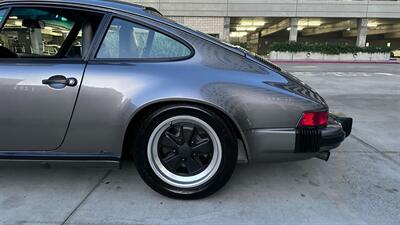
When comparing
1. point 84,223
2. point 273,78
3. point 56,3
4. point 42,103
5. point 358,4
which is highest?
point 358,4

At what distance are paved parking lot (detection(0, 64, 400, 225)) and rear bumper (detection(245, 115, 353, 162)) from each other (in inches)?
15.1

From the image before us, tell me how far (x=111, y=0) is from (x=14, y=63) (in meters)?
0.95

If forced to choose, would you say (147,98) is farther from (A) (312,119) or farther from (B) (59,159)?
(A) (312,119)

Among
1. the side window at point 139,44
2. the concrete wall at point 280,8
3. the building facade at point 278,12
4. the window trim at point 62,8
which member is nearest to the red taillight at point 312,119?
the side window at point 139,44

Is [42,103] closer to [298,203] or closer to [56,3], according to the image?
[56,3]

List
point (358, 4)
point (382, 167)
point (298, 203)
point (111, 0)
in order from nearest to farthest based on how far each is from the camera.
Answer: point (298, 203), point (111, 0), point (382, 167), point (358, 4)

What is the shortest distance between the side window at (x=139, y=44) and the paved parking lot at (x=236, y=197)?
111cm

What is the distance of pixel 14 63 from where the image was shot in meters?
2.70

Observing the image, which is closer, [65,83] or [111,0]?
[65,83]

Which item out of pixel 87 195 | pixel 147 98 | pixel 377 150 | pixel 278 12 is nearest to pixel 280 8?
pixel 278 12

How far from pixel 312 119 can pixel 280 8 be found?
3613 centimetres

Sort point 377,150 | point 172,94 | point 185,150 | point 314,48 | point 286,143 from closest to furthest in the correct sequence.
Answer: point 172,94, point 286,143, point 185,150, point 377,150, point 314,48

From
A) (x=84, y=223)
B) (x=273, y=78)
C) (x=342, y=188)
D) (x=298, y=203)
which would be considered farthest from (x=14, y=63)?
(x=342, y=188)

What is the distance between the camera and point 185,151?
112 inches
